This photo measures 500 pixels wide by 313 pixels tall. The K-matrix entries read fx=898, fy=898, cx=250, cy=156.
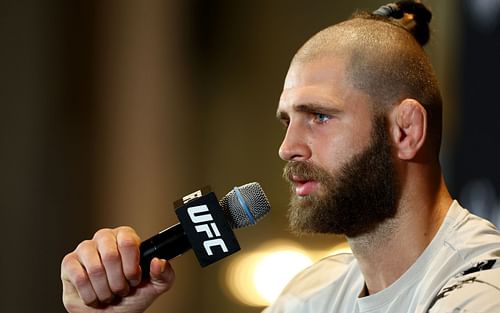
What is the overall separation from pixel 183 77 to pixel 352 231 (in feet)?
7.03

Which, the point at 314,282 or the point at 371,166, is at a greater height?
the point at 371,166

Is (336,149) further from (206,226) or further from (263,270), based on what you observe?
(263,270)

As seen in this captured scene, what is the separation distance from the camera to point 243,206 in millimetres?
1431

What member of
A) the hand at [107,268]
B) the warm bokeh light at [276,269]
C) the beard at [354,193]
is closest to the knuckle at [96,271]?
the hand at [107,268]

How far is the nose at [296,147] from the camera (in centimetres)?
159

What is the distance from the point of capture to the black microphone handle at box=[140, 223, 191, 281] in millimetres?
1405

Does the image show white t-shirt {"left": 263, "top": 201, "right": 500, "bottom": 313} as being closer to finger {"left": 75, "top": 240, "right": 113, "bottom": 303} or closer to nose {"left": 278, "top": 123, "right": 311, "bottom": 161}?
nose {"left": 278, "top": 123, "right": 311, "bottom": 161}

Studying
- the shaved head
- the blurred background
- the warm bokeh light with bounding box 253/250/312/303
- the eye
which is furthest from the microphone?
the warm bokeh light with bounding box 253/250/312/303

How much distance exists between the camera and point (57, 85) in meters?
3.35

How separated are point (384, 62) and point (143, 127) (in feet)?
6.67

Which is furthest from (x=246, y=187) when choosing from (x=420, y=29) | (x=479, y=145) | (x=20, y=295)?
(x=20, y=295)

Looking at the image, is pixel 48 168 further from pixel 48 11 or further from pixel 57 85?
pixel 48 11

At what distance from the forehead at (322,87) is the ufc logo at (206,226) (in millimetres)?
346

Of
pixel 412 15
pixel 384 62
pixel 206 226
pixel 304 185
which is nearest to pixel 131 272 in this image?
pixel 206 226
